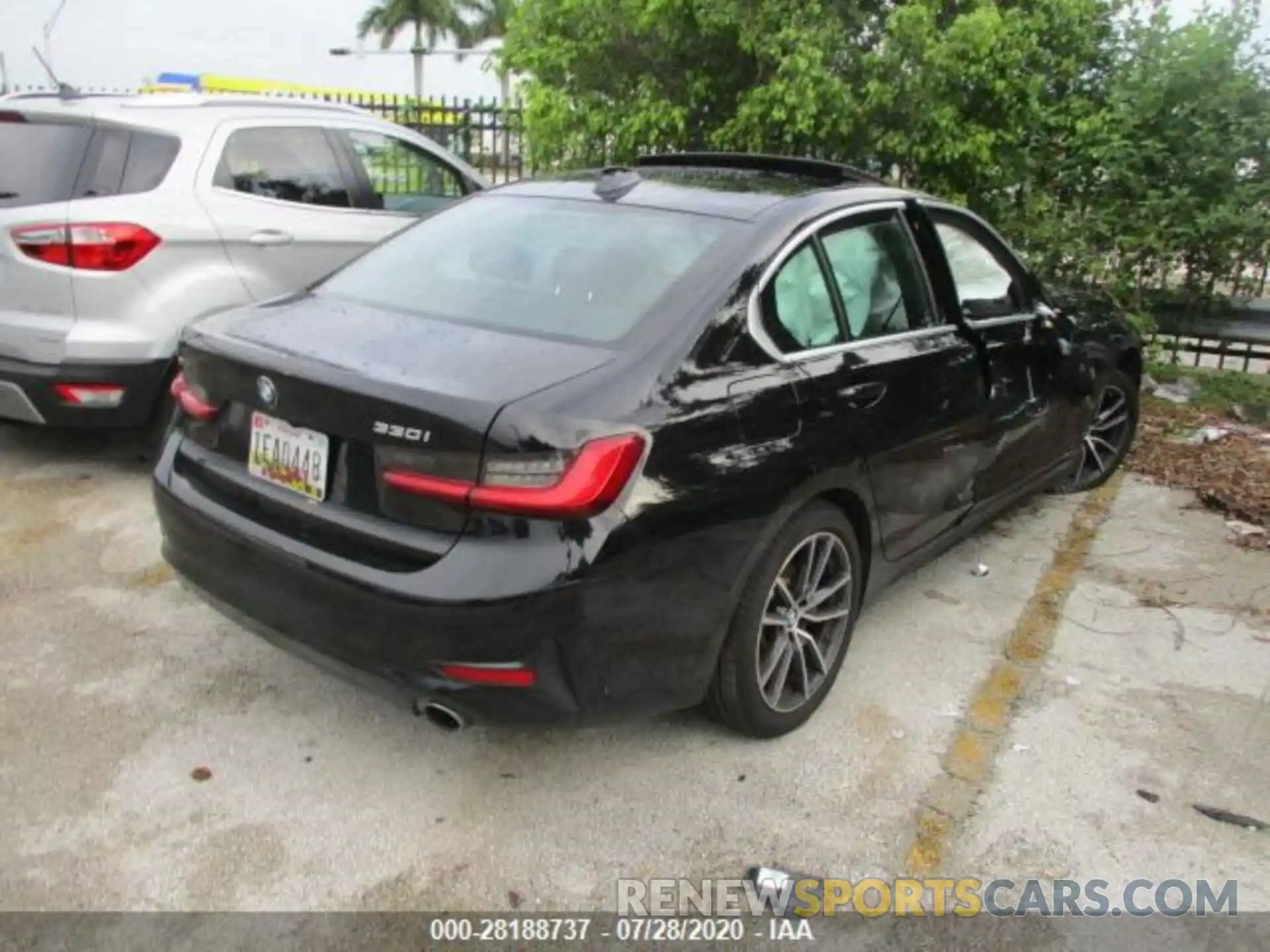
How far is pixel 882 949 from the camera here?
239cm

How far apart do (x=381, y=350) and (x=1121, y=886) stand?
88.7 inches

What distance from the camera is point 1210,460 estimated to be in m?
5.87

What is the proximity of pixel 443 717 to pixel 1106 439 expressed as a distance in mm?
4170

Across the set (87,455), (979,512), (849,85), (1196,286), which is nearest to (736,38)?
(849,85)

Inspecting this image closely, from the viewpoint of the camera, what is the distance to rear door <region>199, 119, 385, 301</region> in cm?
492

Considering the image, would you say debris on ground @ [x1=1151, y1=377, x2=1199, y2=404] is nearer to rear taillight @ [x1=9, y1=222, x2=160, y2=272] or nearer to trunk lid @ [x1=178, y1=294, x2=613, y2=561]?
trunk lid @ [x1=178, y1=294, x2=613, y2=561]

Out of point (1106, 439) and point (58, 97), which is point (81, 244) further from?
point (1106, 439)

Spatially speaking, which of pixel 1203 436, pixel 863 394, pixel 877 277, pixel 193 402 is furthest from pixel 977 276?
pixel 1203 436

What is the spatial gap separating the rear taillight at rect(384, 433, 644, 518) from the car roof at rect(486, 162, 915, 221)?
3.55 feet

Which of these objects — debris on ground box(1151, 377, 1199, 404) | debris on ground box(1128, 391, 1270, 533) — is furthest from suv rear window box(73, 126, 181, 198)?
debris on ground box(1151, 377, 1199, 404)

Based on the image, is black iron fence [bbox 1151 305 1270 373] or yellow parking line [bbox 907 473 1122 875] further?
black iron fence [bbox 1151 305 1270 373]

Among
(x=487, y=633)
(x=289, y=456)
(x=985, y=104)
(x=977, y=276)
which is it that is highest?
(x=985, y=104)

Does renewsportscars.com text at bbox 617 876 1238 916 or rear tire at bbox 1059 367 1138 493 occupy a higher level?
rear tire at bbox 1059 367 1138 493

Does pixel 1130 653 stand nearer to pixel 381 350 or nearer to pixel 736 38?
pixel 381 350
